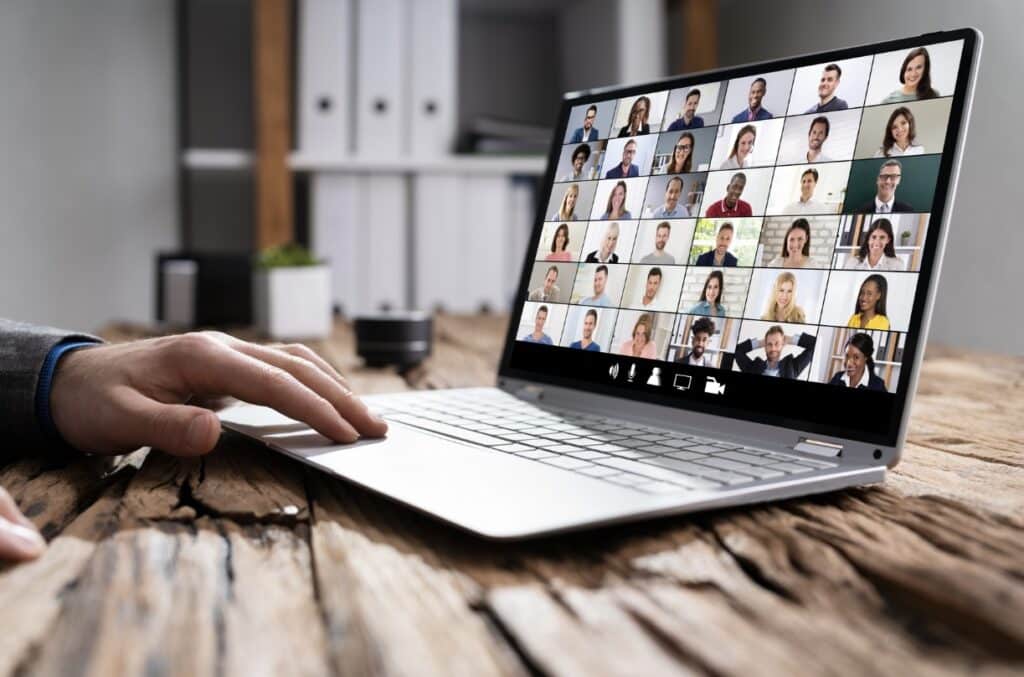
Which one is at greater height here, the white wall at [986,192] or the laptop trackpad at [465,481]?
the white wall at [986,192]

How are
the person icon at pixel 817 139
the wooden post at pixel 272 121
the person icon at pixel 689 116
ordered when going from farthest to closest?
1. the wooden post at pixel 272 121
2. the person icon at pixel 689 116
3. the person icon at pixel 817 139

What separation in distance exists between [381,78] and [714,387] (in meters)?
1.53

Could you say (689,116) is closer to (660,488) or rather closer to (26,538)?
(660,488)

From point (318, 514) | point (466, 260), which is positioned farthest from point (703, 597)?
point (466, 260)

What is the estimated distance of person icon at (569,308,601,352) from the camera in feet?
2.41

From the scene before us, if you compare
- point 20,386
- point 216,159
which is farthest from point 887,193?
point 216,159

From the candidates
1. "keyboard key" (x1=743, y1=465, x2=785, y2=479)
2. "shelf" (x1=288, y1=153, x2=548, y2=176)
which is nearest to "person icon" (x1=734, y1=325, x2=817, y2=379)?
"keyboard key" (x1=743, y1=465, x2=785, y2=479)

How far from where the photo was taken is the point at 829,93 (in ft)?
2.04

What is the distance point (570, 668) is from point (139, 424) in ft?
1.15

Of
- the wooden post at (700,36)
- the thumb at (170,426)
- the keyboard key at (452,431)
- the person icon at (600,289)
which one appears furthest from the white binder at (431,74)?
the thumb at (170,426)

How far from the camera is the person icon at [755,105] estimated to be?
67 centimetres

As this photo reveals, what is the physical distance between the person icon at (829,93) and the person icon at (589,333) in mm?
225

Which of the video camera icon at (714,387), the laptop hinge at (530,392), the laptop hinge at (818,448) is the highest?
the video camera icon at (714,387)

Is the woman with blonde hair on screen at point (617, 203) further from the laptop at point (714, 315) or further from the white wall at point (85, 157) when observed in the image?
the white wall at point (85, 157)
